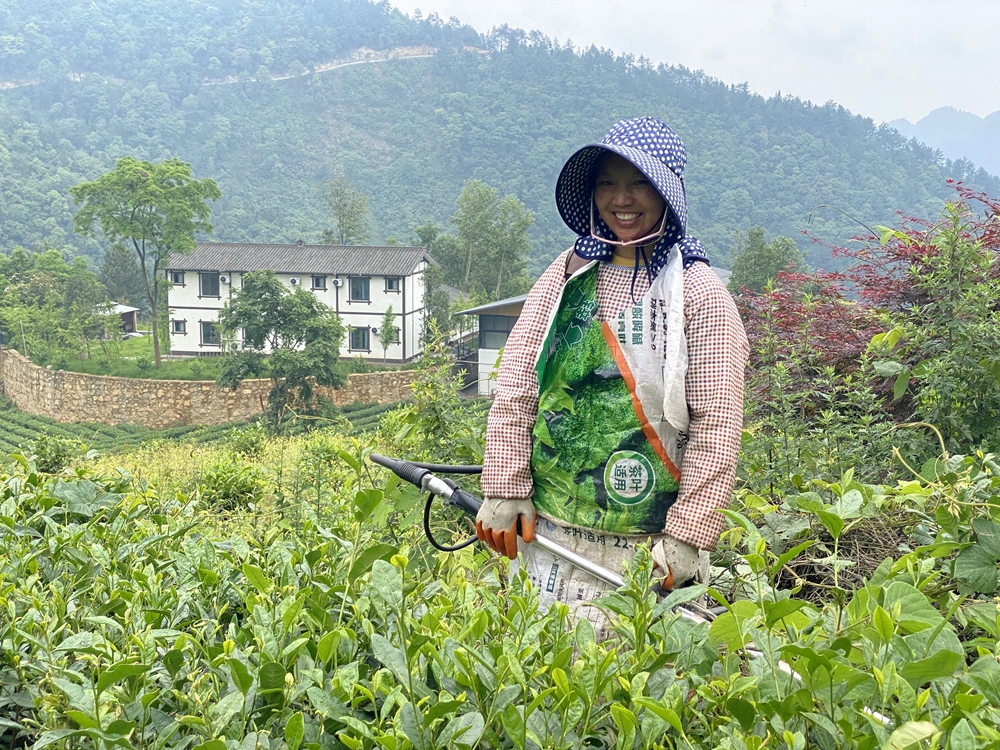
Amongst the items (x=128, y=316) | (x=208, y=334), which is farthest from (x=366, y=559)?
(x=128, y=316)

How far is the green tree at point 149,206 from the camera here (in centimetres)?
2923

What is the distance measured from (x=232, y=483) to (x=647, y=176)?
4.78 metres

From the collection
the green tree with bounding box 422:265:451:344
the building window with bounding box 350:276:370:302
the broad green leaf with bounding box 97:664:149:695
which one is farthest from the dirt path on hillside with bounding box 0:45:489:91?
the broad green leaf with bounding box 97:664:149:695

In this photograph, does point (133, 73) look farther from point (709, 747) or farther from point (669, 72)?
point (709, 747)

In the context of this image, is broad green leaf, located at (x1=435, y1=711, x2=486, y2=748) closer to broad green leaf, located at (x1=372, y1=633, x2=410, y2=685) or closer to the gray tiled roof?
broad green leaf, located at (x1=372, y1=633, x2=410, y2=685)

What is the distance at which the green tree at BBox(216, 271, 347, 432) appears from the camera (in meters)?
22.3

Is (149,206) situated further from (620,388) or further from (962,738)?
(962,738)

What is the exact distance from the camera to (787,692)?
72 cm

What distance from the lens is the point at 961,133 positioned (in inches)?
6713

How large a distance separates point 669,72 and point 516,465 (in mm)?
81622

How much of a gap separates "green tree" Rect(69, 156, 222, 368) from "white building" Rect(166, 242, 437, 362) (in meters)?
1.17

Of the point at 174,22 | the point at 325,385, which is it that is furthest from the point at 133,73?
the point at 325,385

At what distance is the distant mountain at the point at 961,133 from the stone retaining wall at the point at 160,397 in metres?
138

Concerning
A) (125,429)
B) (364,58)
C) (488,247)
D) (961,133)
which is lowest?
(125,429)
